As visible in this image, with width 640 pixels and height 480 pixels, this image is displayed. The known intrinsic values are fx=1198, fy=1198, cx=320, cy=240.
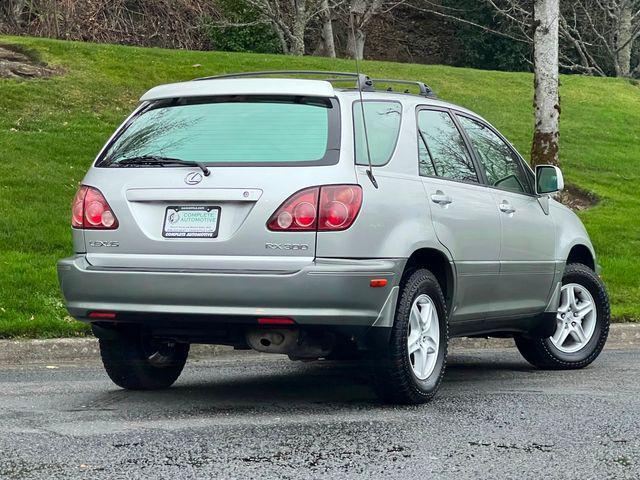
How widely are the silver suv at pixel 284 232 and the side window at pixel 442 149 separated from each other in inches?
0.6

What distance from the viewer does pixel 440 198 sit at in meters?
6.95

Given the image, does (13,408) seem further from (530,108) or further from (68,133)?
(530,108)

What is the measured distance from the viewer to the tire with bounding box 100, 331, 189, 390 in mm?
7156

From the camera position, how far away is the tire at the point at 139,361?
7156mm

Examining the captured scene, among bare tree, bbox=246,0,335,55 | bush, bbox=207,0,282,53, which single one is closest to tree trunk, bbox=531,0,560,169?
bare tree, bbox=246,0,335,55

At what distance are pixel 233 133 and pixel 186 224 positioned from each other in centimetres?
61

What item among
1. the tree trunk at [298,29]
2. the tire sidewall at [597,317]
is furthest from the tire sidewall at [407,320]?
the tree trunk at [298,29]

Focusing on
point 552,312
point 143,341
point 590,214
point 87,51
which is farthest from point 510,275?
Result: point 87,51

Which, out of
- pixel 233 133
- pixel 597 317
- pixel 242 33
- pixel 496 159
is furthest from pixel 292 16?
pixel 233 133

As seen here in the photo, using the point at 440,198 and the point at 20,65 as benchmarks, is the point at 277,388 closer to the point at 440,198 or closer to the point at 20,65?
the point at 440,198

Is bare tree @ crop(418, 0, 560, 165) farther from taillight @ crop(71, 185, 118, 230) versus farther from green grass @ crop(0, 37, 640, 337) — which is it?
taillight @ crop(71, 185, 118, 230)

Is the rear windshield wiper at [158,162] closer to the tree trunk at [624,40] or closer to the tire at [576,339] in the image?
the tire at [576,339]

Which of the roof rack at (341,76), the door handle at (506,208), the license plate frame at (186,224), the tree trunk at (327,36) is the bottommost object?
the door handle at (506,208)

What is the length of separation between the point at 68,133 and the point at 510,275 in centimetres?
1209
